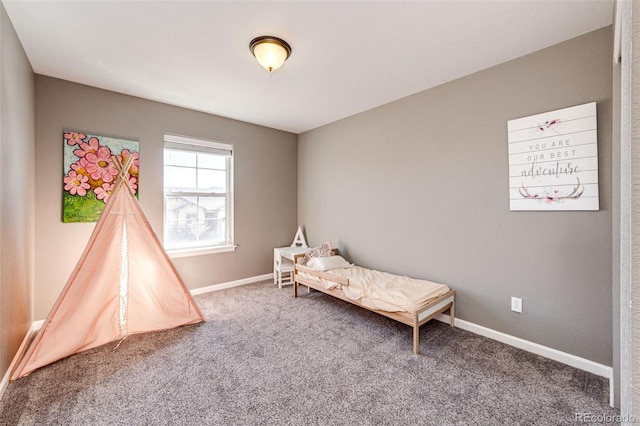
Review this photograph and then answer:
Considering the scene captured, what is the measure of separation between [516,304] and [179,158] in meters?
4.07

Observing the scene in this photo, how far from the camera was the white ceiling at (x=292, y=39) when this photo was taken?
181cm

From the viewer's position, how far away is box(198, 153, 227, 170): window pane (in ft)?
12.5

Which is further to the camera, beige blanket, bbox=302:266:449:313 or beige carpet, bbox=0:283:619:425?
beige blanket, bbox=302:266:449:313

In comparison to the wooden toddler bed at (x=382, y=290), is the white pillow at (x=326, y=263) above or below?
above

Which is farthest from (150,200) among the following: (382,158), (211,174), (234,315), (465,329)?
(465,329)

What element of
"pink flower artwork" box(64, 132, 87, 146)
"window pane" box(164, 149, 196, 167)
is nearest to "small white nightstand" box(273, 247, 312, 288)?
"window pane" box(164, 149, 196, 167)

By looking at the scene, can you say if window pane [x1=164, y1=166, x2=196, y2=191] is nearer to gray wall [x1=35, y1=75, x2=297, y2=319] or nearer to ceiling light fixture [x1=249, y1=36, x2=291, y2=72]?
gray wall [x1=35, y1=75, x2=297, y2=319]

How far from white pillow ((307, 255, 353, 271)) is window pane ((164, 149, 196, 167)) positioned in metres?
2.11

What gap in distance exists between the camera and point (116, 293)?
2.46m

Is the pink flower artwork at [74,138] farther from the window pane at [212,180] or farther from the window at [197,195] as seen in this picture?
the window pane at [212,180]

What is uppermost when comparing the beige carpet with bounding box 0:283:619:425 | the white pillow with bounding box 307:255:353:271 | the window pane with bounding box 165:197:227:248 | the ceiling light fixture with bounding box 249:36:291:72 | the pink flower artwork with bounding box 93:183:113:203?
the ceiling light fixture with bounding box 249:36:291:72

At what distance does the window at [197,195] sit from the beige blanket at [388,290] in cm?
173

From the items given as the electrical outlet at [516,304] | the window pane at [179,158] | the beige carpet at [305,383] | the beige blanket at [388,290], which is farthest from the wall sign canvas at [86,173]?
the electrical outlet at [516,304]

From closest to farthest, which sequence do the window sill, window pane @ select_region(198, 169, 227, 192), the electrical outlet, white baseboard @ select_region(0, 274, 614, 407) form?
white baseboard @ select_region(0, 274, 614, 407), the electrical outlet, the window sill, window pane @ select_region(198, 169, 227, 192)
